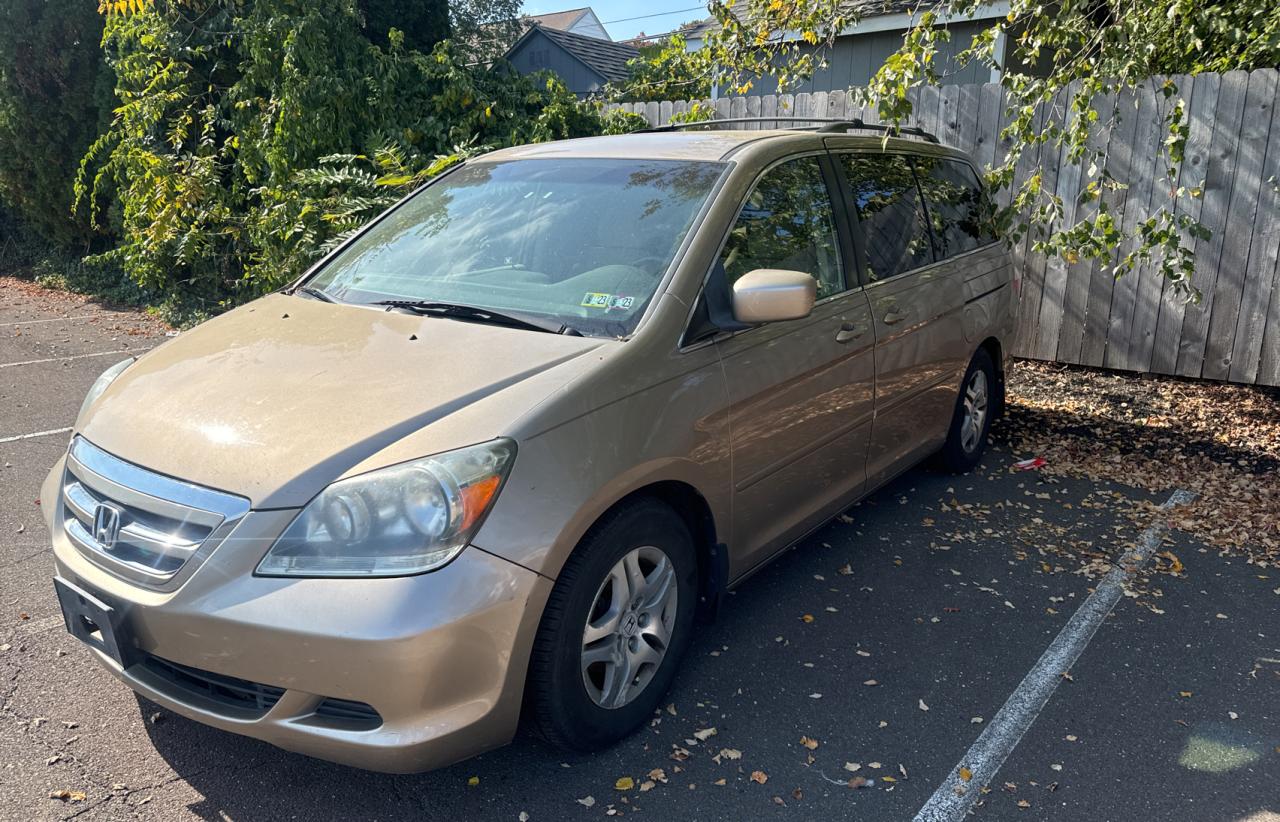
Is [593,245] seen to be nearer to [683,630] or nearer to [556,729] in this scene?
[683,630]

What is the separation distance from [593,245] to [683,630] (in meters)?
1.38

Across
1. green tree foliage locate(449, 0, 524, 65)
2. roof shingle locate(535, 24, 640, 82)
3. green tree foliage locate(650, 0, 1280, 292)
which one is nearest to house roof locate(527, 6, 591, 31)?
roof shingle locate(535, 24, 640, 82)

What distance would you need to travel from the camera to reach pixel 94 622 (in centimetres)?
260

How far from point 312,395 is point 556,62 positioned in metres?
28.8

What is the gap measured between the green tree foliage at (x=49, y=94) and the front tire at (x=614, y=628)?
1129 cm

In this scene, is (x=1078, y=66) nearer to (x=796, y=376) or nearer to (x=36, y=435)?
(x=796, y=376)

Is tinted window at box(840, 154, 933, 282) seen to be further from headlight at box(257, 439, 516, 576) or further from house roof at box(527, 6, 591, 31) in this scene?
house roof at box(527, 6, 591, 31)

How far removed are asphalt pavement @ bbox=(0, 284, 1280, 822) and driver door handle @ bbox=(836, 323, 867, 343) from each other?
3.53 feet

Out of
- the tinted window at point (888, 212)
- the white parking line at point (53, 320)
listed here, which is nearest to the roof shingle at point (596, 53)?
the white parking line at point (53, 320)

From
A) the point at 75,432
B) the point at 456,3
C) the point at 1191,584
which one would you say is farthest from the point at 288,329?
the point at 456,3

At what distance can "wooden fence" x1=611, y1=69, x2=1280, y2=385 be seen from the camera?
647cm

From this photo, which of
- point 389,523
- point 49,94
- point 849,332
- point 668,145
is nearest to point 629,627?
point 389,523

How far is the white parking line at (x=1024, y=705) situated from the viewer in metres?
2.77

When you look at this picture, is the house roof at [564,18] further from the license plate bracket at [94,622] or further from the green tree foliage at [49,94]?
the license plate bracket at [94,622]
